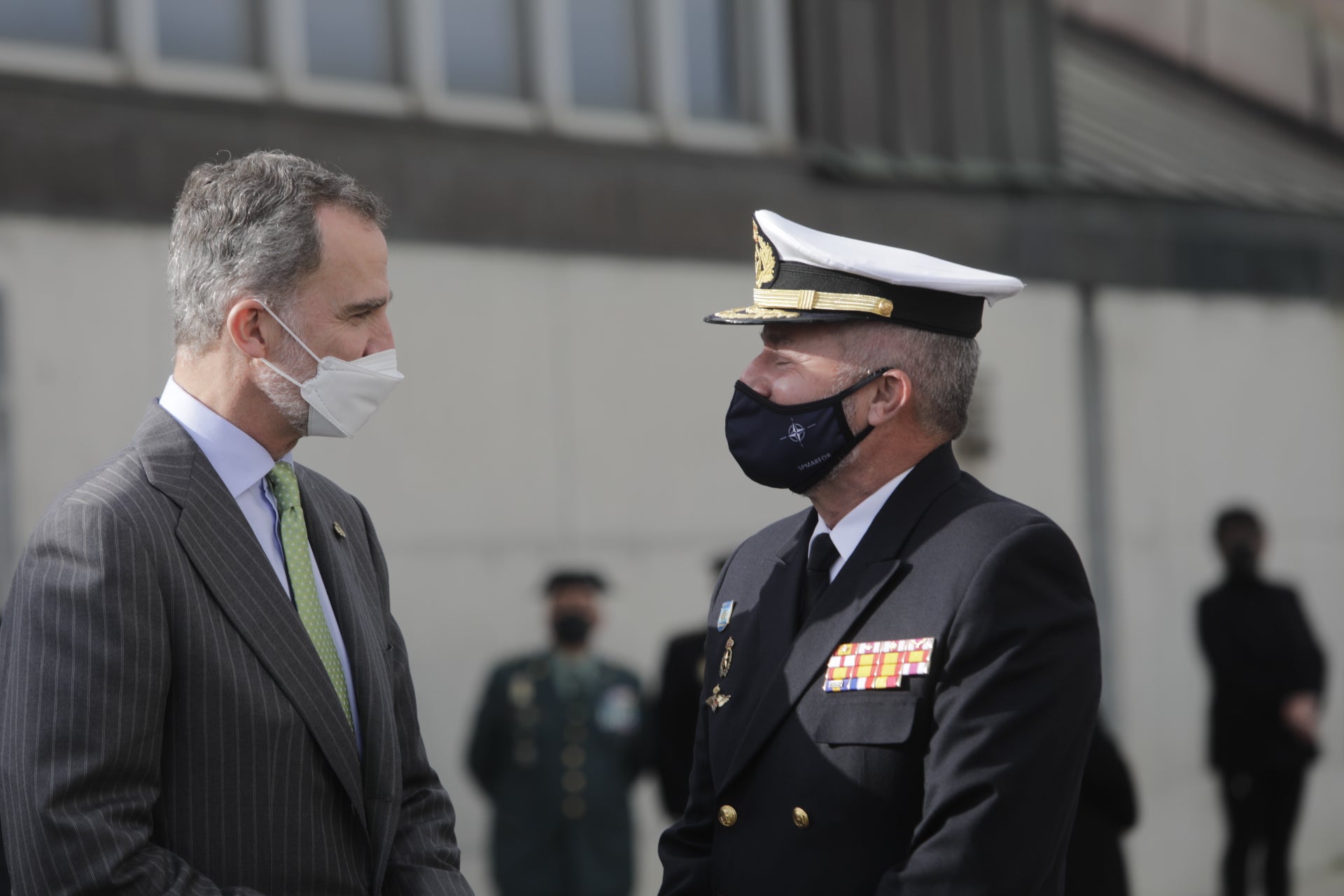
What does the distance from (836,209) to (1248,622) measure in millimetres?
2877

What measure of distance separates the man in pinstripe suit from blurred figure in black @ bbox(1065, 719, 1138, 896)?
190 centimetres

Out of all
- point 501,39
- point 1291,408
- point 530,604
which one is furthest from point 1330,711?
point 501,39

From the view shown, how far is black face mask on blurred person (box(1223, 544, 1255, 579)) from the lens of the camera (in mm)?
7309

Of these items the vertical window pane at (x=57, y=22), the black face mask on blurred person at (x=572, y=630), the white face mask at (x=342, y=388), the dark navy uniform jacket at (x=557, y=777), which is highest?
the vertical window pane at (x=57, y=22)

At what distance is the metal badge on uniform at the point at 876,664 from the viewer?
2289mm

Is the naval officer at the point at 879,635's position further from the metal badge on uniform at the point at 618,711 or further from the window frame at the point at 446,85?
the window frame at the point at 446,85

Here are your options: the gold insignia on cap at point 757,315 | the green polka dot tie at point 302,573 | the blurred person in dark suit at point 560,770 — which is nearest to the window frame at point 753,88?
the blurred person in dark suit at point 560,770

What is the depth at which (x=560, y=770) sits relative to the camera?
6367 millimetres

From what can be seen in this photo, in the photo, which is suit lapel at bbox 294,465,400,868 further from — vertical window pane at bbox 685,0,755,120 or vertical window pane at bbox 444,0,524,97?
vertical window pane at bbox 685,0,755,120

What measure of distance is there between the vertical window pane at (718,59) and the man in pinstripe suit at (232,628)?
5974mm

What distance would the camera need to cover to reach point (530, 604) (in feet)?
24.4

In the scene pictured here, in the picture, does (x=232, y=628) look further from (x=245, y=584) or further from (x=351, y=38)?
(x=351, y=38)

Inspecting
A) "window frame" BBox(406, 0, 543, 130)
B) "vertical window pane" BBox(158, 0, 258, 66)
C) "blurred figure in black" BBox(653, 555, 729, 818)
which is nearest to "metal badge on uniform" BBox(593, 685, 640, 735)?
"blurred figure in black" BBox(653, 555, 729, 818)

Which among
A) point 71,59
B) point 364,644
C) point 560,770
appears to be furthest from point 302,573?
point 71,59
